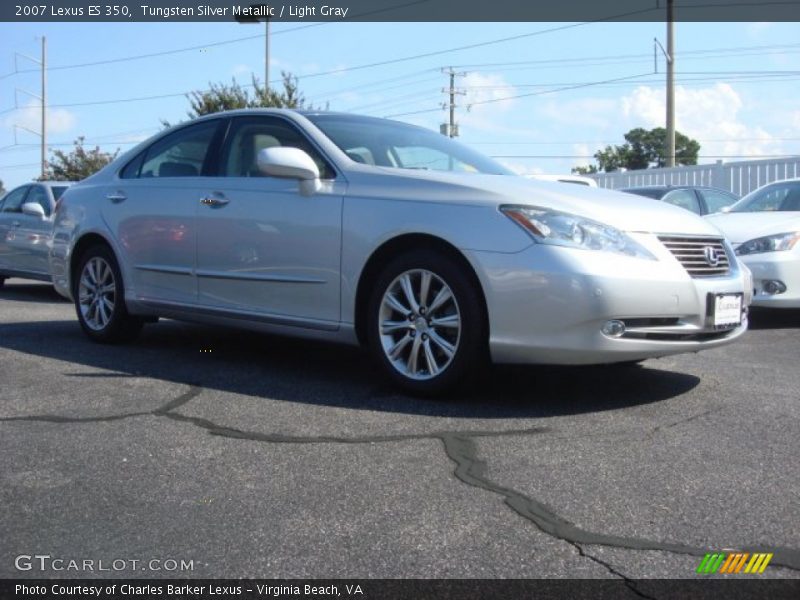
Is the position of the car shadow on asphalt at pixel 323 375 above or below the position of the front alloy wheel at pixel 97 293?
below

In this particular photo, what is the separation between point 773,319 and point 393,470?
5890 mm

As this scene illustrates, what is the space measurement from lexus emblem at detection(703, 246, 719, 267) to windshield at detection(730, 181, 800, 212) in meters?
4.31

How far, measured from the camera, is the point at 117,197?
6.32 m

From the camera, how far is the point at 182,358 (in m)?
5.86

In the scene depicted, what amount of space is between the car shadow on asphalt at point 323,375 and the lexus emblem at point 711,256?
0.70m

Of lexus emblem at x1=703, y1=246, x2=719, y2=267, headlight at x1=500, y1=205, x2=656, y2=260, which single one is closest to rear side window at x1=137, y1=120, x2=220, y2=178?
headlight at x1=500, y1=205, x2=656, y2=260

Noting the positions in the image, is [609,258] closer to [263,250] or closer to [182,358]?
[263,250]

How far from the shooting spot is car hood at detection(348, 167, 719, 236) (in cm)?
429

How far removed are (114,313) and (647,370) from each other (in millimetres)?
3641

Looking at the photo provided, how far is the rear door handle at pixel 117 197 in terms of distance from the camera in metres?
6.28

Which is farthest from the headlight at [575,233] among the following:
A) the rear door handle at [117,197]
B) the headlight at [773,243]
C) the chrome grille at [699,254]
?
the headlight at [773,243]

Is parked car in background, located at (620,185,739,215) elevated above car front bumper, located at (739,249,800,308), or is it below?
above

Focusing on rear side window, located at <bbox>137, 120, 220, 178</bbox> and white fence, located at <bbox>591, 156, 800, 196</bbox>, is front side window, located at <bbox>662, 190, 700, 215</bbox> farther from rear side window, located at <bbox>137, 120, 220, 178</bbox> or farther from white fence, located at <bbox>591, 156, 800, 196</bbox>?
rear side window, located at <bbox>137, 120, 220, 178</bbox>

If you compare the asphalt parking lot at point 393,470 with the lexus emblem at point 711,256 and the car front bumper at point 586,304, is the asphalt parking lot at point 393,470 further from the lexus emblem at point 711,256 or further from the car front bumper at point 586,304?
the lexus emblem at point 711,256
